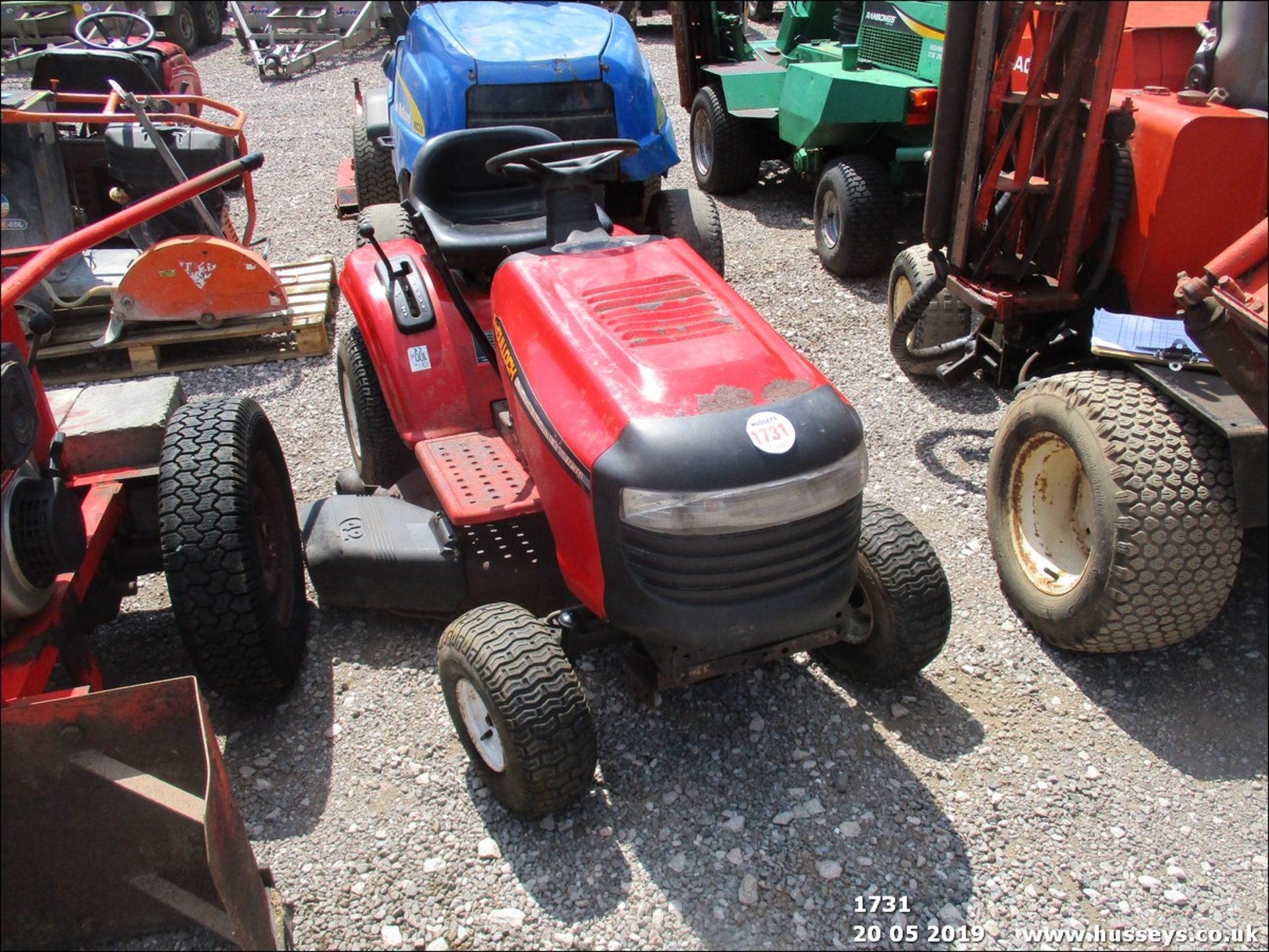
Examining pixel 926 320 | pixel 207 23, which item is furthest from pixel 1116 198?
pixel 207 23

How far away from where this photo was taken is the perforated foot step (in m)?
2.70

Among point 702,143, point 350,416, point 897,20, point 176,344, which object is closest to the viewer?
point 350,416

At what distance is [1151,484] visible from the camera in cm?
267

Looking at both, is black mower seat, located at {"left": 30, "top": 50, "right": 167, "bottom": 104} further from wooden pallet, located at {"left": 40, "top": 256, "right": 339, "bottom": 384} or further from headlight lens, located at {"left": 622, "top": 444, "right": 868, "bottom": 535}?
headlight lens, located at {"left": 622, "top": 444, "right": 868, "bottom": 535}

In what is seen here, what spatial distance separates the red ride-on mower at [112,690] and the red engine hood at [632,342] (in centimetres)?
88

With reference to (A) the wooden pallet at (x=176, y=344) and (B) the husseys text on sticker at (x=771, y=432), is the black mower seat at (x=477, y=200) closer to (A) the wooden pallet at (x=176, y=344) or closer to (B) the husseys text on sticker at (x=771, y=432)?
(B) the husseys text on sticker at (x=771, y=432)

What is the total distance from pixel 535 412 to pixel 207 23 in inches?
556

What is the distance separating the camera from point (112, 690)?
6.60ft

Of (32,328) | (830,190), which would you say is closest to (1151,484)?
(32,328)

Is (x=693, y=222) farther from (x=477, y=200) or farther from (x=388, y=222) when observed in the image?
(x=477, y=200)

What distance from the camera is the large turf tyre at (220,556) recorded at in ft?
8.45

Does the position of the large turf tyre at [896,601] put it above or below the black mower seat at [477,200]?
below

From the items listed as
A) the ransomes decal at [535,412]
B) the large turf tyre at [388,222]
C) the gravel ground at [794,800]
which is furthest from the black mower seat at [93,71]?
the ransomes decal at [535,412]

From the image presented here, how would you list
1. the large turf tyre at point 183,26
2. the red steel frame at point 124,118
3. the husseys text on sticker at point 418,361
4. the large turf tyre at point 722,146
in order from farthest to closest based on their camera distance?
the large turf tyre at point 183,26 → the large turf tyre at point 722,146 → the red steel frame at point 124,118 → the husseys text on sticker at point 418,361
